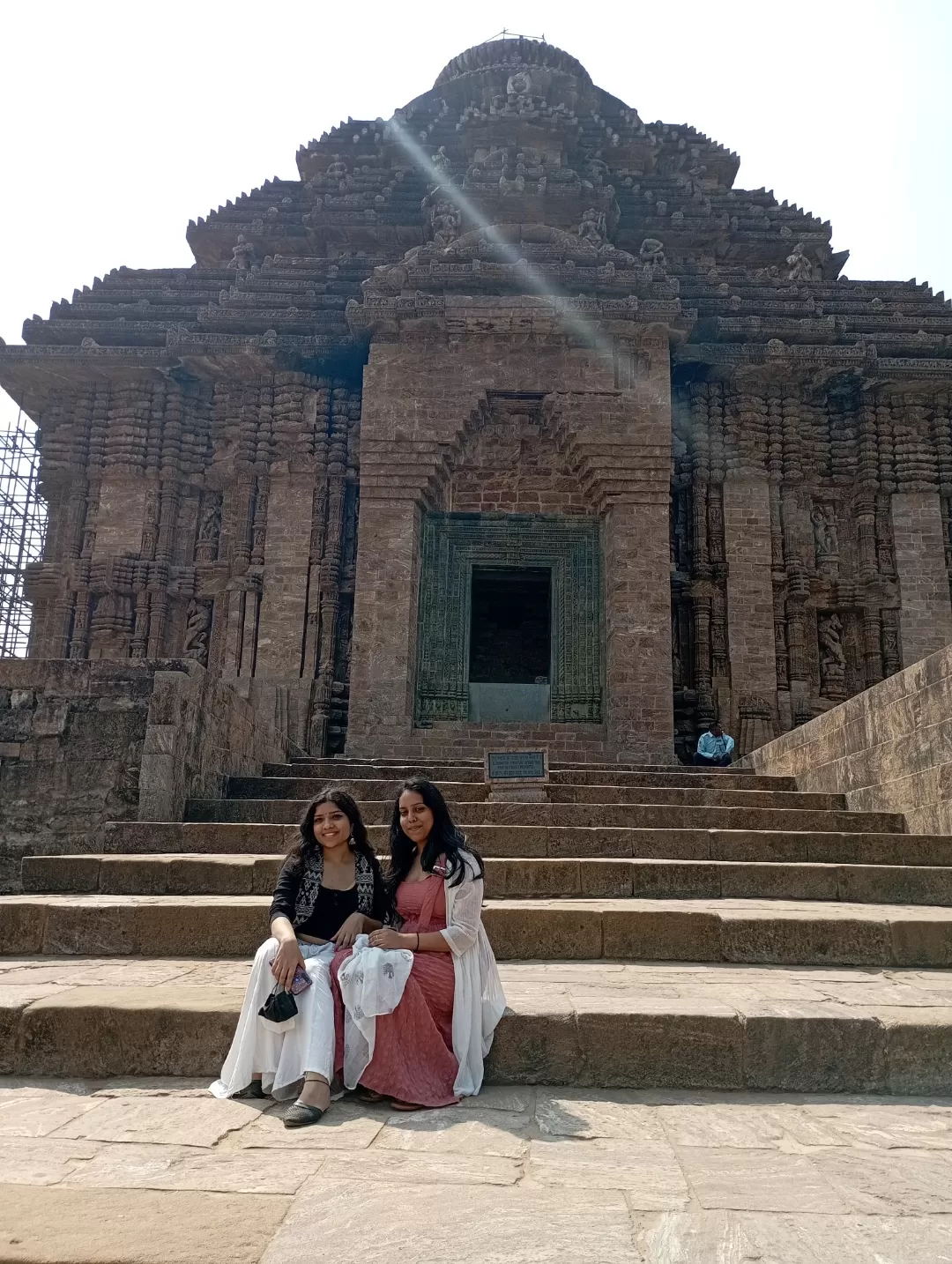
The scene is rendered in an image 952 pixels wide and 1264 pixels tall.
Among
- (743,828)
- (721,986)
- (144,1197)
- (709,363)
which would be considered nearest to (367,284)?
(709,363)

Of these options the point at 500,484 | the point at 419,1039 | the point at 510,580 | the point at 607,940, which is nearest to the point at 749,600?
the point at 510,580

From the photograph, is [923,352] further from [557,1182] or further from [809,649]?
[557,1182]

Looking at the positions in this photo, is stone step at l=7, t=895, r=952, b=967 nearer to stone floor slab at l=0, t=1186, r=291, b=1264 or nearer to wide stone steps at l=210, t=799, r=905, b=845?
wide stone steps at l=210, t=799, r=905, b=845

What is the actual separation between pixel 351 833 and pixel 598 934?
170 centimetres

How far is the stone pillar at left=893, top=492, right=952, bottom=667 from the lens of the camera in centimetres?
1378

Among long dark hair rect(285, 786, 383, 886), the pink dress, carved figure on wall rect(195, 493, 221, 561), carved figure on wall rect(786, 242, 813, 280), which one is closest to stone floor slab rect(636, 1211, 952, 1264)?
the pink dress

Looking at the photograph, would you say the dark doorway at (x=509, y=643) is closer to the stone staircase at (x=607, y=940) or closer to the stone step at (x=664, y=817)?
the stone staircase at (x=607, y=940)

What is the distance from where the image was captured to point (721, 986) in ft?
14.8

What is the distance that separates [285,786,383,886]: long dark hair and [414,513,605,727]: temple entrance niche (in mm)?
8674

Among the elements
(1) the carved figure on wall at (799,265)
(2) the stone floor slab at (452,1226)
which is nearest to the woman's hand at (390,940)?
(2) the stone floor slab at (452,1226)

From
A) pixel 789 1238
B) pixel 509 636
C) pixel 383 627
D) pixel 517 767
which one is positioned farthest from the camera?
pixel 509 636

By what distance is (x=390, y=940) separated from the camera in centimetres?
385

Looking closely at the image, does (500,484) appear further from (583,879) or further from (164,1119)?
(164,1119)

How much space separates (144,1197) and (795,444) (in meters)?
14.0
